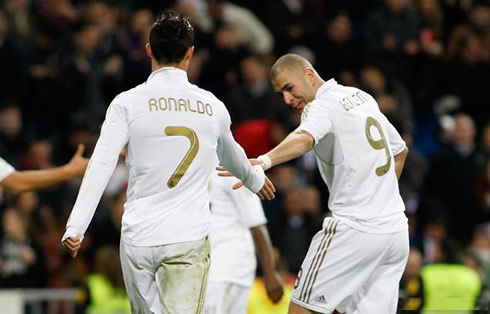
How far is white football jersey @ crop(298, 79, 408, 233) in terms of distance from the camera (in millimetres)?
7594

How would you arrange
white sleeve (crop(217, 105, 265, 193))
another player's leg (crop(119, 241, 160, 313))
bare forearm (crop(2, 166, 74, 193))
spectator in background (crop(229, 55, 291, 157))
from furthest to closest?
spectator in background (crop(229, 55, 291, 157)) → bare forearm (crop(2, 166, 74, 193)) → white sleeve (crop(217, 105, 265, 193)) → another player's leg (crop(119, 241, 160, 313))

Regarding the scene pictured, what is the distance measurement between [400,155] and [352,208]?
0.79m

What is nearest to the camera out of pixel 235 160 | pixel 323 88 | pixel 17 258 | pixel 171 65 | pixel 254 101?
pixel 171 65

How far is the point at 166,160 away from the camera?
→ 656 cm

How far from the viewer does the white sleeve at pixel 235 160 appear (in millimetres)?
6812

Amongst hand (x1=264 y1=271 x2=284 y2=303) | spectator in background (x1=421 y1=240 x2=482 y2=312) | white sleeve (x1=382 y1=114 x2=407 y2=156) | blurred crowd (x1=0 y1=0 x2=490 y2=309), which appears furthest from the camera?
blurred crowd (x1=0 y1=0 x2=490 y2=309)

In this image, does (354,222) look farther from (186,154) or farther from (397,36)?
(397,36)

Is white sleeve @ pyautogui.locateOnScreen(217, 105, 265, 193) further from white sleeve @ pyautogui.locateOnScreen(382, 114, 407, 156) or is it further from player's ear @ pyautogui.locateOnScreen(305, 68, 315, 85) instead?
white sleeve @ pyautogui.locateOnScreen(382, 114, 407, 156)

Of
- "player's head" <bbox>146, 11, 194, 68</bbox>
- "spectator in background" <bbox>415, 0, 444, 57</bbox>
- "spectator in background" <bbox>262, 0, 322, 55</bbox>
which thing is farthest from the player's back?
"spectator in background" <bbox>415, 0, 444, 57</bbox>

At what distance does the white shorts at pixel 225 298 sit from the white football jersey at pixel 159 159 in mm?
2669

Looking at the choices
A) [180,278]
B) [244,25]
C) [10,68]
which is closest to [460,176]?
[244,25]

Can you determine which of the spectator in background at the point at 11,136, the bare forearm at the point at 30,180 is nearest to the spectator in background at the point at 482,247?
the spectator in background at the point at 11,136

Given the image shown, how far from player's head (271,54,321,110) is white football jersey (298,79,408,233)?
189 mm

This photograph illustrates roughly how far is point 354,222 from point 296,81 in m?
1.06
